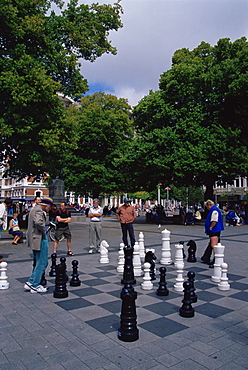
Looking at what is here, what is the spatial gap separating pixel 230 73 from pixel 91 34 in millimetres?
10863

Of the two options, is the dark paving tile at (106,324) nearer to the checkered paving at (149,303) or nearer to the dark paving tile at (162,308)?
the checkered paving at (149,303)

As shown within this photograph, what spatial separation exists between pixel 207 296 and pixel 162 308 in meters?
1.16

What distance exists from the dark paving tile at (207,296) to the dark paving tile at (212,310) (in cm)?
33

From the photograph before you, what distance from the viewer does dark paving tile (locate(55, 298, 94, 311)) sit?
544 cm

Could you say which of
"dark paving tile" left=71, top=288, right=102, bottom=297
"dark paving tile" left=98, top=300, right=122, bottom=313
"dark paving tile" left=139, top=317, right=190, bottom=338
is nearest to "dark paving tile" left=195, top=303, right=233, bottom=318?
"dark paving tile" left=139, top=317, right=190, bottom=338

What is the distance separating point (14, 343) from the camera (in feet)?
13.5

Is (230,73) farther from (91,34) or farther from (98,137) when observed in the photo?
(98,137)

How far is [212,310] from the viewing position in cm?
527

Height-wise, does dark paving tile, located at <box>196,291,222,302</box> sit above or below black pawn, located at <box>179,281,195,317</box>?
below

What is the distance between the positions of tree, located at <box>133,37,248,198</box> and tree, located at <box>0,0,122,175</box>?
8.36 meters

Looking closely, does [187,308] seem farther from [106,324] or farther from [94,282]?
[94,282]

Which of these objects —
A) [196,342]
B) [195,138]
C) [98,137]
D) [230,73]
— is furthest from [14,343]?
[98,137]

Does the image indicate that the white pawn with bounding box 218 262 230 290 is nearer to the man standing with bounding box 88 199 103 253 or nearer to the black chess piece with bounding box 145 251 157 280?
the black chess piece with bounding box 145 251 157 280

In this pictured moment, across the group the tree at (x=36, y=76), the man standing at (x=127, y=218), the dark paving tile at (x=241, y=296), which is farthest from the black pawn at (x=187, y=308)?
the tree at (x=36, y=76)
